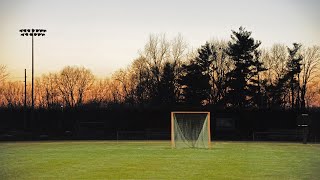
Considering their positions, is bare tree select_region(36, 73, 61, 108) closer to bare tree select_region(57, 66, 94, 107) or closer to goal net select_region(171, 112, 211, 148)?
bare tree select_region(57, 66, 94, 107)

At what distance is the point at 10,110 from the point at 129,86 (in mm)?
22066

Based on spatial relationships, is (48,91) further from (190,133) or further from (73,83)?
(190,133)

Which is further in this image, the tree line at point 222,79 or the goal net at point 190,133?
the tree line at point 222,79

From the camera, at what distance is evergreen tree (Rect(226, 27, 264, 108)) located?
2424 inches

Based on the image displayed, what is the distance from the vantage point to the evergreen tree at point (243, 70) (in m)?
61.6

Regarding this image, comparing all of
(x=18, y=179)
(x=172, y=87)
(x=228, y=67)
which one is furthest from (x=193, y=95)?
(x=18, y=179)

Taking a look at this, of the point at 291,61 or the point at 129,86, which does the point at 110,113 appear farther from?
the point at 291,61

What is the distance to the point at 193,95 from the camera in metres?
62.7

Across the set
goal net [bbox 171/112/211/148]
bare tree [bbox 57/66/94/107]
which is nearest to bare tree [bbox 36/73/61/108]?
bare tree [bbox 57/66/94/107]

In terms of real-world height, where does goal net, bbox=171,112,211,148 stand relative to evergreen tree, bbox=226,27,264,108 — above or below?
below

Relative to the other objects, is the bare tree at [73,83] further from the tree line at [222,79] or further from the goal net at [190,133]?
the goal net at [190,133]

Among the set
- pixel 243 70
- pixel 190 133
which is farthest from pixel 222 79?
pixel 190 133

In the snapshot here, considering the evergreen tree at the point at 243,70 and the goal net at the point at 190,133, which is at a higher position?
the evergreen tree at the point at 243,70

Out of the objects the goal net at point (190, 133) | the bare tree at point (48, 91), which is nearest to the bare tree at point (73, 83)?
the bare tree at point (48, 91)
